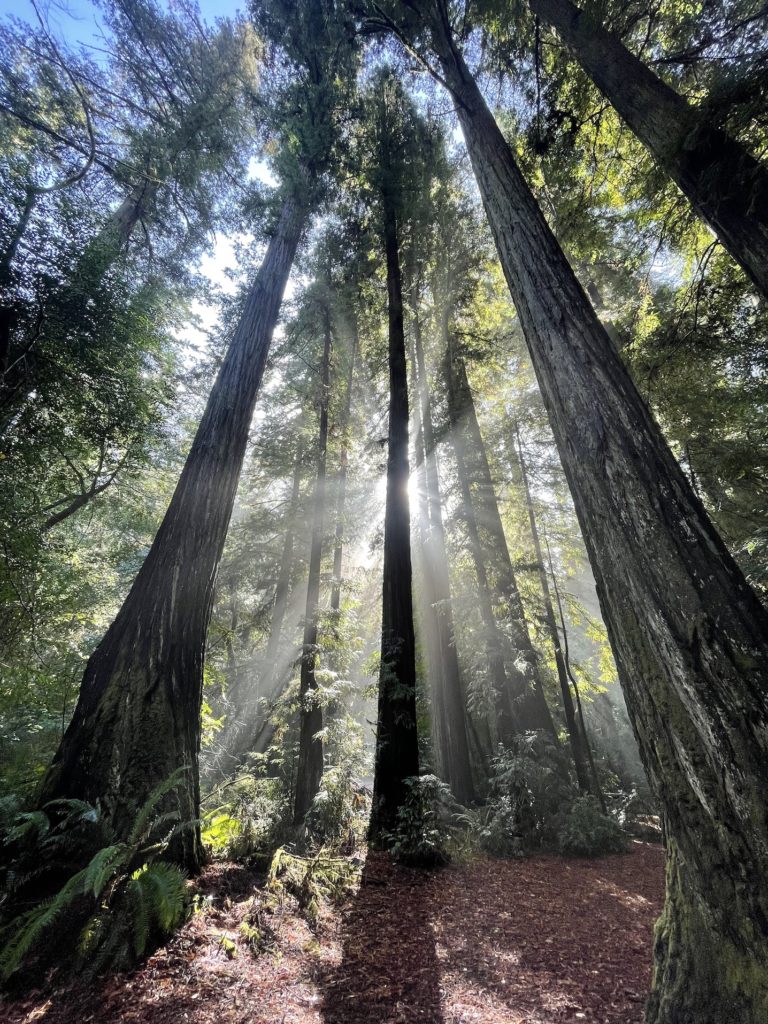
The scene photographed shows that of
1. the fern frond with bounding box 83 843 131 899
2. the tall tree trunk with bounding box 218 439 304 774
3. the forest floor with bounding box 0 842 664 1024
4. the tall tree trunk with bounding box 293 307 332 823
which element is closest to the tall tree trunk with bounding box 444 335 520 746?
the tall tree trunk with bounding box 293 307 332 823

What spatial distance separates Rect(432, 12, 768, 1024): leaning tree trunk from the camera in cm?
152

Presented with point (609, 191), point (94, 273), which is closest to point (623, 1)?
point (609, 191)

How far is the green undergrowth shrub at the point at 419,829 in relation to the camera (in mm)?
4410

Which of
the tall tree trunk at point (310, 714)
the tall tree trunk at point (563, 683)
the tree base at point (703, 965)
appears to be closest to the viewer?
the tree base at point (703, 965)

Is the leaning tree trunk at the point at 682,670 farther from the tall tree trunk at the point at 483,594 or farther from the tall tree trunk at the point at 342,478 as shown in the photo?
the tall tree trunk at the point at 342,478

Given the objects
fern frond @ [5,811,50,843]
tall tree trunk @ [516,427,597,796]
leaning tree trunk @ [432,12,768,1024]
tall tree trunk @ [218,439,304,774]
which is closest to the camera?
leaning tree trunk @ [432,12,768,1024]

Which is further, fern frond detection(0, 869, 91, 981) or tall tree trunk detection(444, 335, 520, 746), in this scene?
tall tree trunk detection(444, 335, 520, 746)

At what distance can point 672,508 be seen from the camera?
2.13 meters

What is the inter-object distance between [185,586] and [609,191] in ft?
26.8

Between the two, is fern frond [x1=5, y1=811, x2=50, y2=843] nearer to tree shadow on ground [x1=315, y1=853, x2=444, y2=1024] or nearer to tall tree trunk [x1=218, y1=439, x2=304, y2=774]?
tree shadow on ground [x1=315, y1=853, x2=444, y2=1024]

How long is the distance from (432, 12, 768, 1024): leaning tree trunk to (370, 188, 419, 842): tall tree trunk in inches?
144

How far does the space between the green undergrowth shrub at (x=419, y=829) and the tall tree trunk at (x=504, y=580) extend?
15.3ft

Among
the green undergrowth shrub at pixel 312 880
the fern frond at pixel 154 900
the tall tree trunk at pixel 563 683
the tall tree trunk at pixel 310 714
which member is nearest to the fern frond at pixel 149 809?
the fern frond at pixel 154 900

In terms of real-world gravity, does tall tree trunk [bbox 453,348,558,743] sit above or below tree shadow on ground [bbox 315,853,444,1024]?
above
